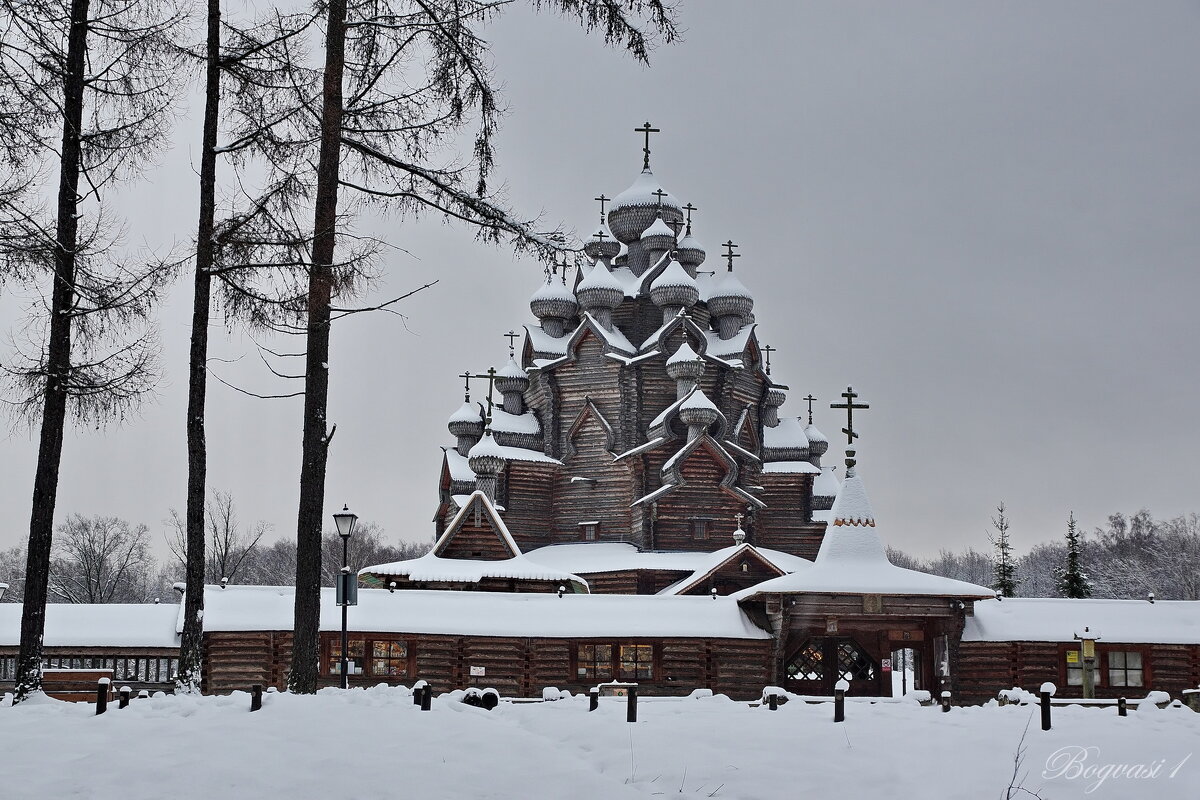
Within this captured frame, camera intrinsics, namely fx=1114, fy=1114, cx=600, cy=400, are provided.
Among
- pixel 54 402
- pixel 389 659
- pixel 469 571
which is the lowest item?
pixel 389 659

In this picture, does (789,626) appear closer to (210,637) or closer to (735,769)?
(210,637)

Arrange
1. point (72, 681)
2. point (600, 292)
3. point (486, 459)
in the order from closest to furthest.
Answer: point (72, 681) → point (486, 459) → point (600, 292)

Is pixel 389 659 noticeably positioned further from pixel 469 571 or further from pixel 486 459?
pixel 486 459

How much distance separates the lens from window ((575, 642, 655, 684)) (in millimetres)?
25562

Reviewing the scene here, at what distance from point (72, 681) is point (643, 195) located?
1178 inches

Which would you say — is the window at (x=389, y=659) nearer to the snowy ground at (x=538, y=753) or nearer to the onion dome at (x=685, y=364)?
the snowy ground at (x=538, y=753)

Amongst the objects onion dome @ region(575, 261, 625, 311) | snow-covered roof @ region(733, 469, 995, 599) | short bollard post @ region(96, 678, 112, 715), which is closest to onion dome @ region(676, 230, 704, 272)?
onion dome @ region(575, 261, 625, 311)

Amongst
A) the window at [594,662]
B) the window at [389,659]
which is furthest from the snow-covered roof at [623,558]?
the window at [389,659]

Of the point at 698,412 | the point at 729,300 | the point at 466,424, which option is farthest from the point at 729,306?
the point at 466,424

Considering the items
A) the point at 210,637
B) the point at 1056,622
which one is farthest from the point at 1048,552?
the point at 210,637

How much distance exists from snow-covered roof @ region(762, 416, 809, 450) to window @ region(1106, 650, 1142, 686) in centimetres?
1637

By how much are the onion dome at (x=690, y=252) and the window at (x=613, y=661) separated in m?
20.9

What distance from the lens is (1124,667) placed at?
87.1 ft

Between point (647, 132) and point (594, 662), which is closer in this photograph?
point (594, 662)
